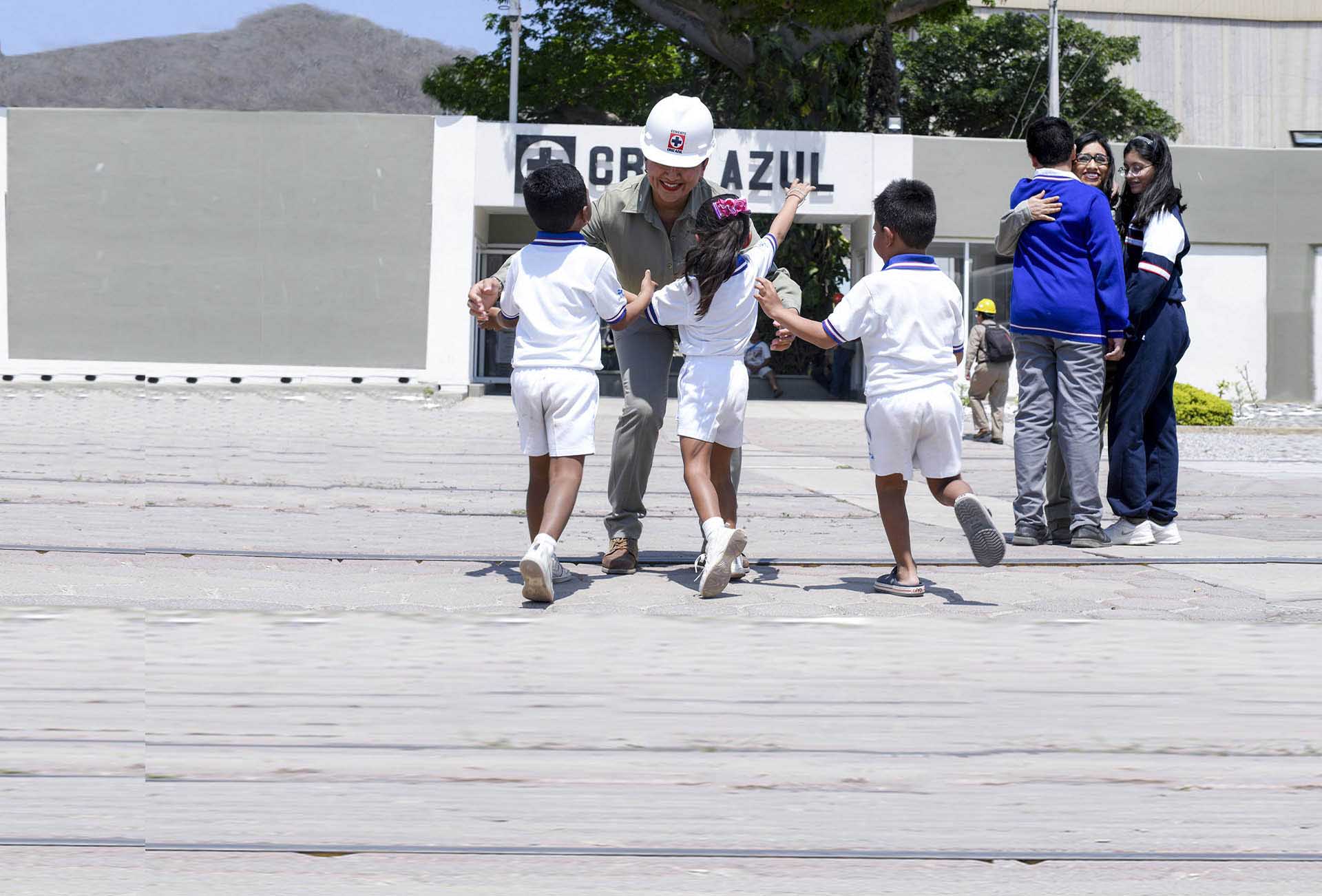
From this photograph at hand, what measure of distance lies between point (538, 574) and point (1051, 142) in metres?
3.50

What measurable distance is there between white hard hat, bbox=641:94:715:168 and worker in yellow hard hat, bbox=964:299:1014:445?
10.8 m

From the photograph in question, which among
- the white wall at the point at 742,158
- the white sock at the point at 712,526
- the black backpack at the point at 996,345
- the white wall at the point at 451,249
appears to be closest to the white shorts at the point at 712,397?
the white sock at the point at 712,526

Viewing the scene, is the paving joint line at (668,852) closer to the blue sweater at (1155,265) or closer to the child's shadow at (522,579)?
the child's shadow at (522,579)

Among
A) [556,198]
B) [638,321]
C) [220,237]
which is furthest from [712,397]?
[220,237]

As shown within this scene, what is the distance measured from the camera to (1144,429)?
7086 mm

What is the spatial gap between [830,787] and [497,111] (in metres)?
38.5

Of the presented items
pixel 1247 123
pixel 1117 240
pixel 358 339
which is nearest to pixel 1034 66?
pixel 1247 123

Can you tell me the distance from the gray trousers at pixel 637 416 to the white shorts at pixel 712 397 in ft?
0.96

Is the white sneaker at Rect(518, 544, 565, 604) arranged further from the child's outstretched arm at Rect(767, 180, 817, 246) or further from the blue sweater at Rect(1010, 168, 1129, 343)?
the blue sweater at Rect(1010, 168, 1129, 343)

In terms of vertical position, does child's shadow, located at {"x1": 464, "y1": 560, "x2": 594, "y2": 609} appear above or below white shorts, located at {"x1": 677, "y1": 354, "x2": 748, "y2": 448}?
below

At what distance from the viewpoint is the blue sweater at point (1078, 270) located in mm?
6762

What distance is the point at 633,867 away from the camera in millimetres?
2539

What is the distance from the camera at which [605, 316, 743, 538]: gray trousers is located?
5.84 metres

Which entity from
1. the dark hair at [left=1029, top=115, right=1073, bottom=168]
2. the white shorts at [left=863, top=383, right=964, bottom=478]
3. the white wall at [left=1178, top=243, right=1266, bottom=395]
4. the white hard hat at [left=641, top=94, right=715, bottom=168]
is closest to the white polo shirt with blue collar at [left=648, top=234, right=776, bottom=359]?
the white hard hat at [left=641, top=94, right=715, bottom=168]
